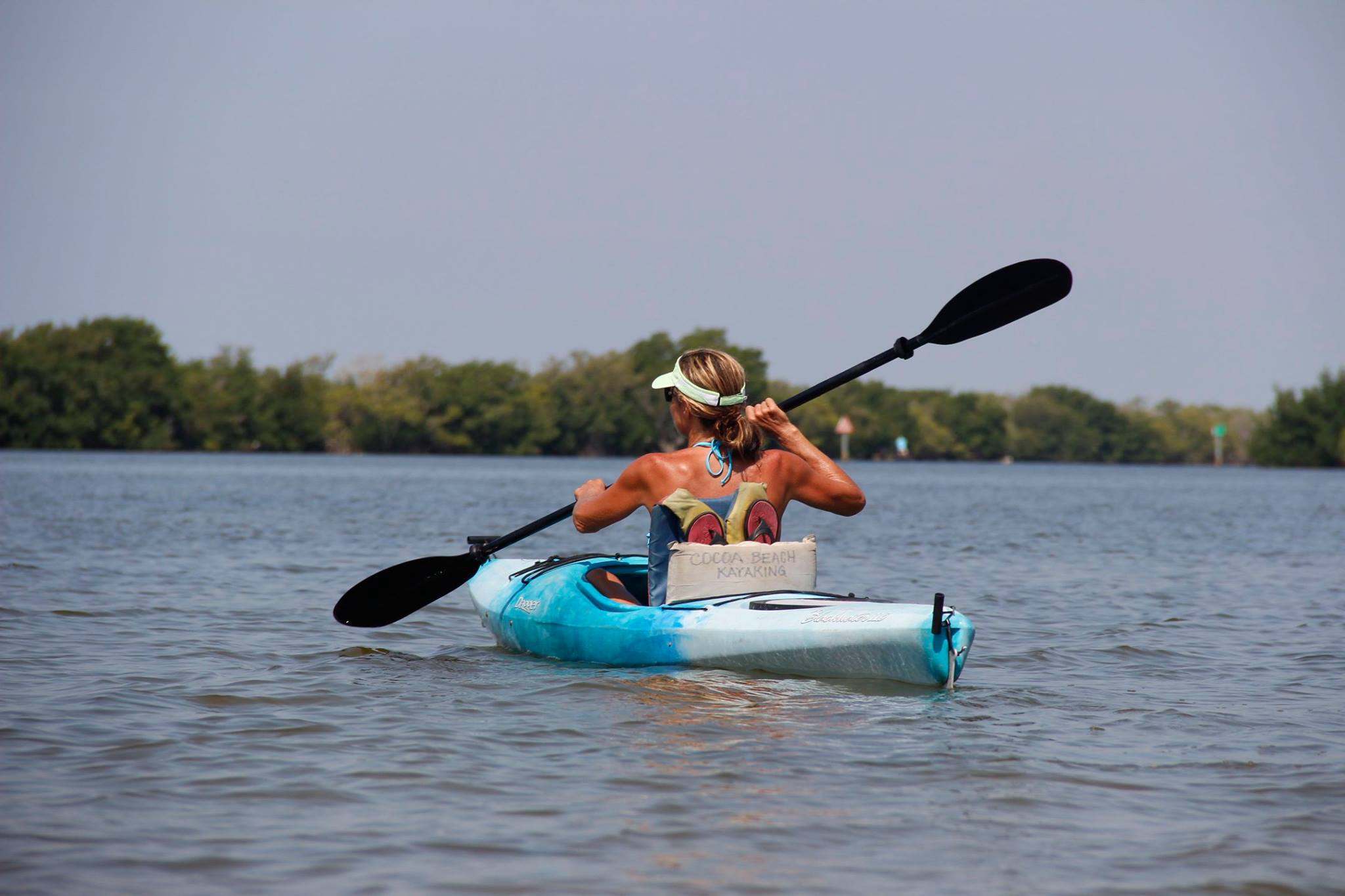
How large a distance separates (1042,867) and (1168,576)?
10.7 meters

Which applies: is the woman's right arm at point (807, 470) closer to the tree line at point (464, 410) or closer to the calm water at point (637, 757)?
the calm water at point (637, 757)

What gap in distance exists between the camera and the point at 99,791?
13.9 feet

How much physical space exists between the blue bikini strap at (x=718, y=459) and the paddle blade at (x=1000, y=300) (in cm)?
170

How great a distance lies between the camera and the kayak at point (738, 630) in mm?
5715

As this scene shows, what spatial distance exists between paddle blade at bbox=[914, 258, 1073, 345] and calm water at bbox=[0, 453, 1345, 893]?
6.23 ft

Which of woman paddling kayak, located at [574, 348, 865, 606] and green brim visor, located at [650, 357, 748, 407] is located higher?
green brim visor, located at [650, 357, 748, 407]

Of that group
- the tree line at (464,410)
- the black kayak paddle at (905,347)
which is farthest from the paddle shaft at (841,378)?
the tree line at (464,410)

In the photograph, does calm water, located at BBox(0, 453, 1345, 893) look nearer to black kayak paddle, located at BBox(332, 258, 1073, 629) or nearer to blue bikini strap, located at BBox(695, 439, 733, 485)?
black kayak paddle, located at BBox(332, 258, 1073, 629)

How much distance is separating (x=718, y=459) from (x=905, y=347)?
1.56 m

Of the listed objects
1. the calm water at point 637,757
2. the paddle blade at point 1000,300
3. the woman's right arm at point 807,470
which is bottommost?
the calm water at point 637,757

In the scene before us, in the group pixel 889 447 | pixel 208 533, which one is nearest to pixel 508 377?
pixel 889 447

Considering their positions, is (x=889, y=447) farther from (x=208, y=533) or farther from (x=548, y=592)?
(x=548, y=592)

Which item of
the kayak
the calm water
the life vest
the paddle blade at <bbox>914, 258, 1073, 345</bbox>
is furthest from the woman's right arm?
the paddle blade at <bbox>914, 258, 1073, 345</bbox>

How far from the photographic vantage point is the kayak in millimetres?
5715
